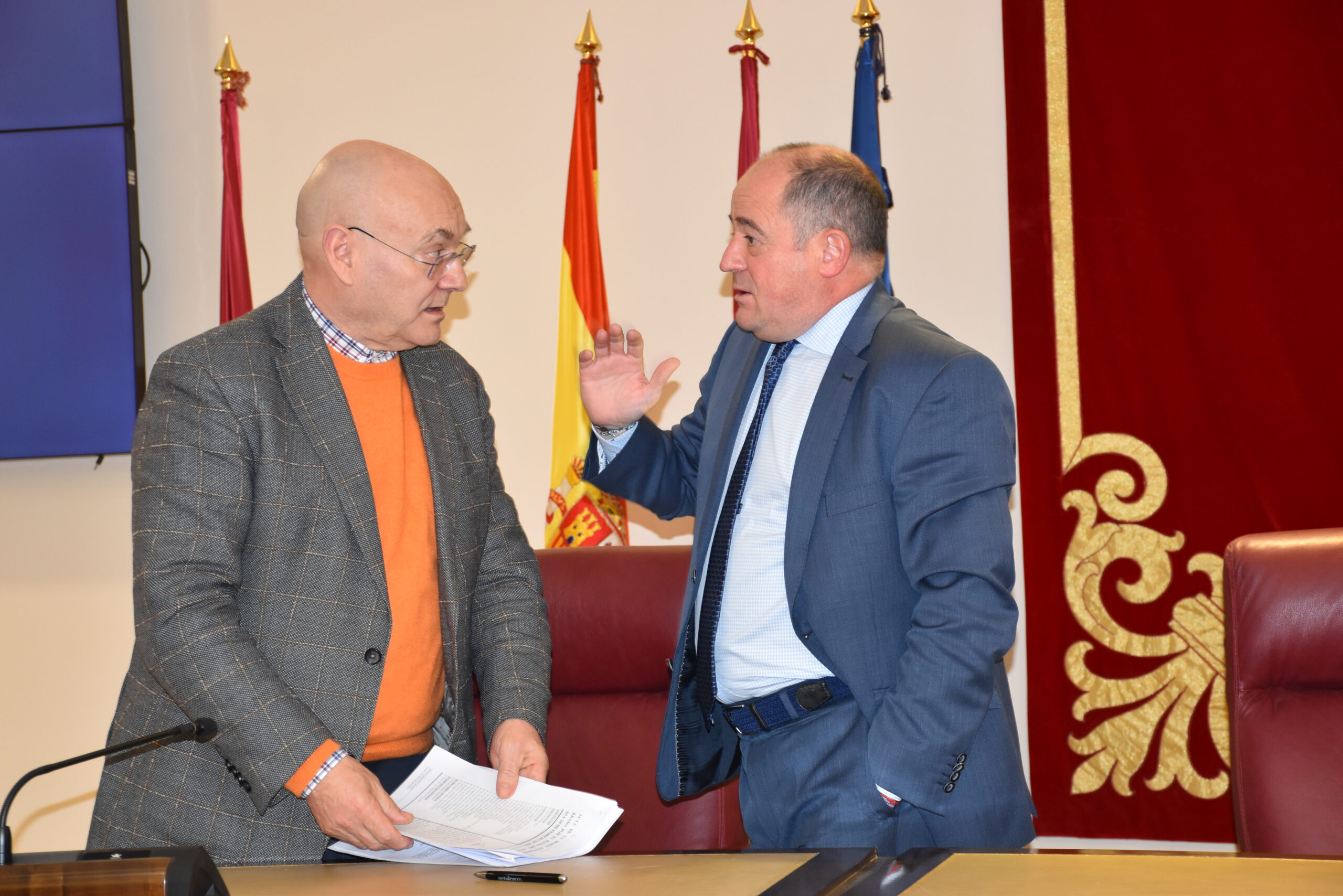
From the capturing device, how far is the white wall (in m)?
3.40

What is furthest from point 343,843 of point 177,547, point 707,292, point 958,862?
point 707,292

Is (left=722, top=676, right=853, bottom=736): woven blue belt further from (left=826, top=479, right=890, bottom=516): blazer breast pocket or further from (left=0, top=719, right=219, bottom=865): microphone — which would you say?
(left=0, top=719, right=219, bottom=865): microphone

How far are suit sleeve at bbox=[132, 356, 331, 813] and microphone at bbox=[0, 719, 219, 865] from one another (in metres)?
0.11

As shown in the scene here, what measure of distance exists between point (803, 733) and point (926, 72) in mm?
2325

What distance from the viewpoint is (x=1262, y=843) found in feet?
5.27

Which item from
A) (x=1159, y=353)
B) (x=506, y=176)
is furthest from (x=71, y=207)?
(x=1159, y=353)

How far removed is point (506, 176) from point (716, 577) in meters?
2.24

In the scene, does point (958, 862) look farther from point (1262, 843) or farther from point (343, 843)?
point (343, 843)

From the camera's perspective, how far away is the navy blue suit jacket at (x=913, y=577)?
5.51 ft

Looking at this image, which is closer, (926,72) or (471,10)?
(926,72)

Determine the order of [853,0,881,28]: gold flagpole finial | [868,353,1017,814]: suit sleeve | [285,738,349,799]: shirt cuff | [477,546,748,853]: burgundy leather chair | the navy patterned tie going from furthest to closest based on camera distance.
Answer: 1. [853,0,881,28]: gold flagpole finial
2. [477,546,748,853]: burgundy leather chair
3. the navy patterned tie
4. [868,353,1017,814]: suit sleeve
5. [285,738,349,799]: shirt cuff

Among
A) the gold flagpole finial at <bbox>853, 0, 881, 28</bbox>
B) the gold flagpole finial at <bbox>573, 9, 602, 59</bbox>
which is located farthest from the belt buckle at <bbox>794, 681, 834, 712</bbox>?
the gold flagpole finial at <bbox>573, 9, 602, 59</bbox>

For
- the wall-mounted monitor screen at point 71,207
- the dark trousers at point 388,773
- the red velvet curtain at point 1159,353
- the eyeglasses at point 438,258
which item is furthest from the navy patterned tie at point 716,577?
the wall-mounted monitor screen at point 71,207

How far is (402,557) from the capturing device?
1809mm
